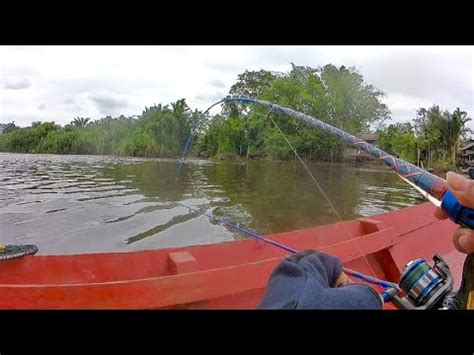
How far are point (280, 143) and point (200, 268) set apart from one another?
28.7 ft

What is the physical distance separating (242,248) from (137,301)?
3.86 feet

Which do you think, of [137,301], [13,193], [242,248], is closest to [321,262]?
[137,301]

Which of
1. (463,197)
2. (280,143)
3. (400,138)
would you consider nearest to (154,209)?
(280,143)

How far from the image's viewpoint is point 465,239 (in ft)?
2.43

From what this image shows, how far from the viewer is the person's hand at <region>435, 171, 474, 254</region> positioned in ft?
2.25

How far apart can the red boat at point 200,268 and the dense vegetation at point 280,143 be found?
5179 mm

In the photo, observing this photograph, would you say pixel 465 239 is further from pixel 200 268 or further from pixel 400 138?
pixel 400 138

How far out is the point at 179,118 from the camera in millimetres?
9758

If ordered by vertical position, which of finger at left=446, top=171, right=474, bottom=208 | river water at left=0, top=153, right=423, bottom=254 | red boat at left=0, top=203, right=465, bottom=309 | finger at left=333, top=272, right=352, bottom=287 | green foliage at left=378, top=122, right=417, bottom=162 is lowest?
river water at left=0, top=153, right=423, bottom=254

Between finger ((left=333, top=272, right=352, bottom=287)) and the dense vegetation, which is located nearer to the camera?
finger ((left=333, top=272, right=352, bottom=287))

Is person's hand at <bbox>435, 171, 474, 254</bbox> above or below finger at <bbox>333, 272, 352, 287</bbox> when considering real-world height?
above

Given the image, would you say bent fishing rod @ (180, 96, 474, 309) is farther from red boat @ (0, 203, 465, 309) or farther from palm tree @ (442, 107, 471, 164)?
palm tree @ (442, 107, 471, 164)

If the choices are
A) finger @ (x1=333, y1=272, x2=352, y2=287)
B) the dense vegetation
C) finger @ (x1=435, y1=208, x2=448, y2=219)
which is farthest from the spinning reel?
the dense vegetation

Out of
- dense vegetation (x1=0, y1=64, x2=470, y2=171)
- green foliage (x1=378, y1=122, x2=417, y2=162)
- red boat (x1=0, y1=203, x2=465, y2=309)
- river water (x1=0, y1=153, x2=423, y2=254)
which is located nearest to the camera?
red boat (x1=0, y1=203, x2=465, y2=309)
